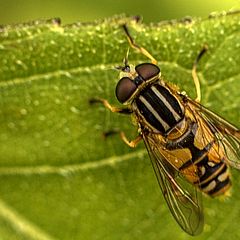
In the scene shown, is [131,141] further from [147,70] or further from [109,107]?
[147,70]

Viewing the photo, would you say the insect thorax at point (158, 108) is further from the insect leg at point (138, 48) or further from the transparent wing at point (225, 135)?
the insect leg at point (138, 48)

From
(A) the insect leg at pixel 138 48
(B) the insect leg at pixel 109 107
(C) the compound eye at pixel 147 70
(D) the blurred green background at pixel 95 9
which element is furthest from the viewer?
(D) the blurred green background at pixel 95 9

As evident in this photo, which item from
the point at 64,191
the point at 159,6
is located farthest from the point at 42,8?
the point at 64,191

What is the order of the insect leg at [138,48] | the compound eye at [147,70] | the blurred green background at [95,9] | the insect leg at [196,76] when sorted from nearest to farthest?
1. the insect leg at [138,48]
2. the insect leg at [196,76]
3. the compound eye at [147,70]
4. the blurred green background at [95,9]

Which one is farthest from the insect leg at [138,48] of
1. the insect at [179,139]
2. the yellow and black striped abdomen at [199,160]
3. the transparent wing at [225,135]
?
the yellow and black striped abdomen at [199,160]

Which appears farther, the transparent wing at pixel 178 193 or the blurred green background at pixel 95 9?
the blurred green background at pixel 95 9

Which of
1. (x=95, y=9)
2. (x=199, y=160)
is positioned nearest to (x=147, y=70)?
(x=199, y=160)
